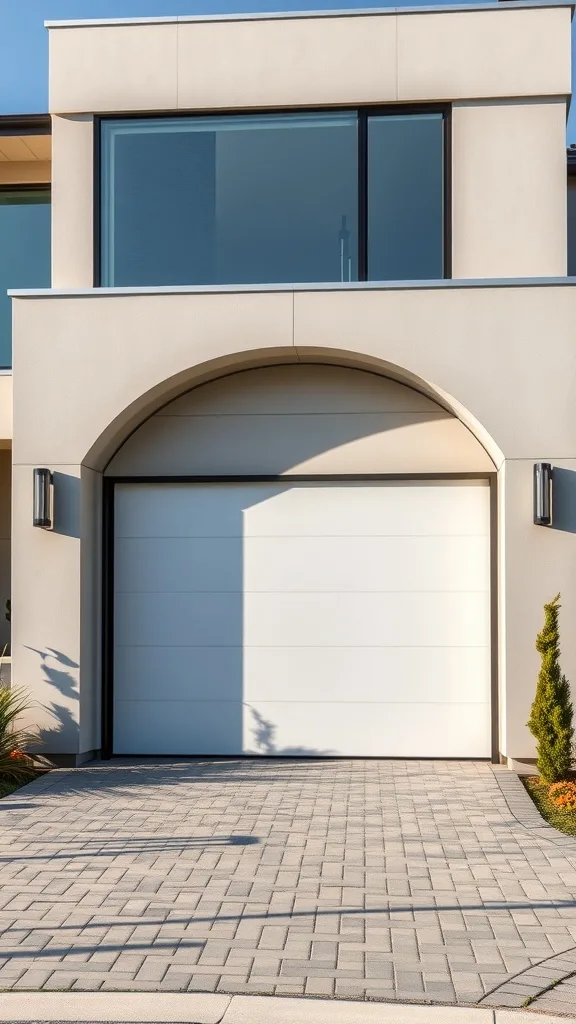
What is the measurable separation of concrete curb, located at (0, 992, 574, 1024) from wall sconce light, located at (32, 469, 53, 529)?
5.63 m

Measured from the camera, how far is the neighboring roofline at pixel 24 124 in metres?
12.0

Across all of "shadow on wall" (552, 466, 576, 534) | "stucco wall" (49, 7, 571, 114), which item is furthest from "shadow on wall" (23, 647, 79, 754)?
"stucco wall" (49, 7, 571, 114)

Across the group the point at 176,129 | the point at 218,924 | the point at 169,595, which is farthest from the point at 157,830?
the point at 176,129

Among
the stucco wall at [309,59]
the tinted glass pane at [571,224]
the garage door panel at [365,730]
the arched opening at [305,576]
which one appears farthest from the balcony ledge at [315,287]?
the garage door panel at [365,730]

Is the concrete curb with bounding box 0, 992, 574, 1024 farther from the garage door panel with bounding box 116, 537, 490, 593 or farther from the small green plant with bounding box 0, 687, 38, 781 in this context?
the garage door panel with bounding box 116, 537, 490, 593

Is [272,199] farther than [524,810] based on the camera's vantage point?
Yes

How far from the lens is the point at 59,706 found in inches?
386

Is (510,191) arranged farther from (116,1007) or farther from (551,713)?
(116,1007)

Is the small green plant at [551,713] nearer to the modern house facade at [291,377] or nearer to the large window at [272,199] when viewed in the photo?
the modern house facade at [291,377]

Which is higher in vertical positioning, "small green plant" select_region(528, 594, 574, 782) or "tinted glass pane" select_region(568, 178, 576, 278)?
"tinted glass pane" select_region(568, 178, 576, 278)

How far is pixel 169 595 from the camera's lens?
10430mm

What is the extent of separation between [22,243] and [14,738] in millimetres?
6251

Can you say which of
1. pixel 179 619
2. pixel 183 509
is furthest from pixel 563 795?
pixel 183 509

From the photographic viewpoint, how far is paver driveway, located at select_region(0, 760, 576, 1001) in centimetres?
493
